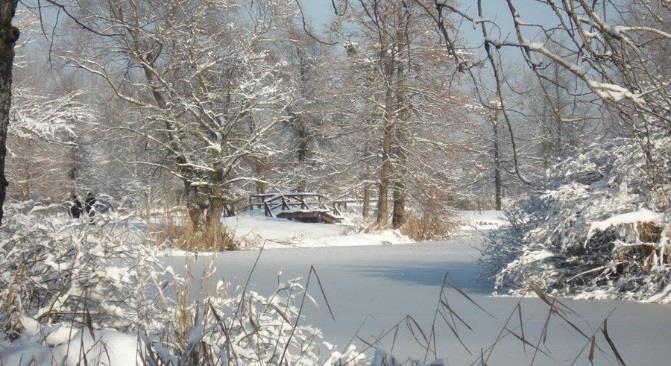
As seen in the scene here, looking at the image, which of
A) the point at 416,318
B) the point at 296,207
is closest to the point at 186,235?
the point at 416,318

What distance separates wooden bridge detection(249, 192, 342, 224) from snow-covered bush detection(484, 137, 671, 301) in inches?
472

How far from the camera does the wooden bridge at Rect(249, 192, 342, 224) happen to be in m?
18.3

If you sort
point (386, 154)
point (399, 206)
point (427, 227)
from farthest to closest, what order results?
point (399, 206) < point (386, 154) < point (427, 227)

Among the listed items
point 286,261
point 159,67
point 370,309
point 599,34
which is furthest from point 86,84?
point 599,34

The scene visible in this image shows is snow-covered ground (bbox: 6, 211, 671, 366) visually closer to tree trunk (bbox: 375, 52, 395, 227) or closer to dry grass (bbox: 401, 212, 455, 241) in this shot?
dry grass (bbox: 401, 212, 455, 241)

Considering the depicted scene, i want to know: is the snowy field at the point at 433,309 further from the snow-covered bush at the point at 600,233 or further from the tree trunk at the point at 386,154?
the tree trunk at the point at 386,154

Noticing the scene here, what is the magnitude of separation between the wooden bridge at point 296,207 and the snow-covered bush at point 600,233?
39.4 ft

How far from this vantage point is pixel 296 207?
20.5 meters

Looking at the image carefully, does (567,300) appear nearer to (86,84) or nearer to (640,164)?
(640,164)

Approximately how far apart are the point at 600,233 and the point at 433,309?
1.79 metres

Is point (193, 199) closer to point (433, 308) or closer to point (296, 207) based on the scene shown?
point (296, 207)

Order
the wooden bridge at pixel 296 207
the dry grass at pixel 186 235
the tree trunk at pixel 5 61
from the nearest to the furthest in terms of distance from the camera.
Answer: the tree trunk at pixel 5 61 < the dry grass at pixel 186 235 < the wooden bridge at pixel 296 207

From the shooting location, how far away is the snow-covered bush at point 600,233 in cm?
551

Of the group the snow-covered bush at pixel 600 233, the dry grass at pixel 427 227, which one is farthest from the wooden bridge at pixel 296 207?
the snow-covered bush at pixel 600 233
